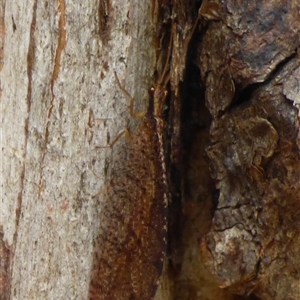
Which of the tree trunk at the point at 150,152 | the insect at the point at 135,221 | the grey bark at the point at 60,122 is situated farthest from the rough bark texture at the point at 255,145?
the grey bark at the point at 60,122

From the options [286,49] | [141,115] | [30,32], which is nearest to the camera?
[286,49]

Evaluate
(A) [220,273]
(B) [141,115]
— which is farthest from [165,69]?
(A) [220,273]

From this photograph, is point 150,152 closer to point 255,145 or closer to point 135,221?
point 135,221

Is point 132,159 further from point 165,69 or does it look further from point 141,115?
point 165,69

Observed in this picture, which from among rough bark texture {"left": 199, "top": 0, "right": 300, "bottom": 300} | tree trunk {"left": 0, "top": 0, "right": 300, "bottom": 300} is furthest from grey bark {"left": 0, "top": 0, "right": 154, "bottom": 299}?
rough bark texture {"left": 199, "top": 0, "right": 300, "bottom": 300}

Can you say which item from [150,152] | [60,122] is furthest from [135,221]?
[60,122]

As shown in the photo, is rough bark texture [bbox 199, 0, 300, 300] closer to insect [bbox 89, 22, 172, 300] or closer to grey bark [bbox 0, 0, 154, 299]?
insect [bbox 89, 22, 172, 300]

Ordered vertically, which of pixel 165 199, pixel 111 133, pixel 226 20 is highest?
pixel 226 20

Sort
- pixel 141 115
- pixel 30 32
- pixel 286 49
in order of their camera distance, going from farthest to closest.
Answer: pixel 141 115 → pixel 30 32 → pixel 286 49
